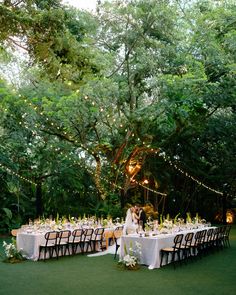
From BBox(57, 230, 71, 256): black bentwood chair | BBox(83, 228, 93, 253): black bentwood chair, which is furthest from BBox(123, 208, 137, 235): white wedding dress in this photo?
BBox(57, 230, 71, 256): black bentwood chair

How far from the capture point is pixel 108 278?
8336mm

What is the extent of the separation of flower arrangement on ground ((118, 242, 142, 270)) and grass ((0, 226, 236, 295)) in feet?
0.65

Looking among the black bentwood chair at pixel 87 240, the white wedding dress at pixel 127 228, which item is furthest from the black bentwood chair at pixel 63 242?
the white wedding dress at pixel 127 228

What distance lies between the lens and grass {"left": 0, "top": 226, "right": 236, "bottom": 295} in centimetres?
731

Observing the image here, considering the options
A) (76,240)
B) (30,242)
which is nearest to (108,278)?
(30,242)

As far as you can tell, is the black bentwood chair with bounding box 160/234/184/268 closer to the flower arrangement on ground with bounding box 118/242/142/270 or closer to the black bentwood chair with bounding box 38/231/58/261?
the flower arrangement on ground with bounding box 118/242/142/270

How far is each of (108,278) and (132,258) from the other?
1018 millimetres

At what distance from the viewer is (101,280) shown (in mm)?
8133

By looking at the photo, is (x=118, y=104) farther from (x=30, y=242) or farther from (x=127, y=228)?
→ (x=30, y=242)

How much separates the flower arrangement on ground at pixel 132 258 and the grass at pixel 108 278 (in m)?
0.20

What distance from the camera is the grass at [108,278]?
288 inches

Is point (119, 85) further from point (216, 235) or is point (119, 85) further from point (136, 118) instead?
point (216, 235)

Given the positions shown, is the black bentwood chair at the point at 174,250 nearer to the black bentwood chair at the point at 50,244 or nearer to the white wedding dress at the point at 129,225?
the white wedding dress at the point at 129,225

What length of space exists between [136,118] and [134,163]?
283 cm
